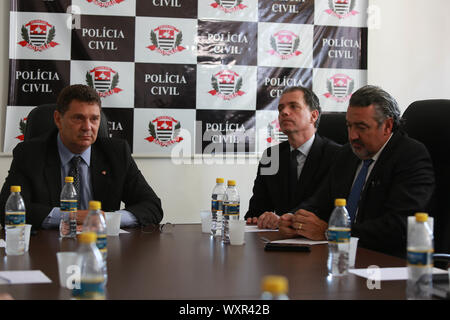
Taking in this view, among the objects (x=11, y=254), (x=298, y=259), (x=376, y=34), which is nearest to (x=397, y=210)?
(x=298, y=259)

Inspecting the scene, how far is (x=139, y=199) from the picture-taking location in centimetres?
273

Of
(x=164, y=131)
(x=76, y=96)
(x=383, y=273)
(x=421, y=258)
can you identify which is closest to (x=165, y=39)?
(x=164, y=131)

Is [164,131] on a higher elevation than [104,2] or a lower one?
lower

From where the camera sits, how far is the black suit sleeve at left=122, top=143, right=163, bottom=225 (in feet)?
8.30

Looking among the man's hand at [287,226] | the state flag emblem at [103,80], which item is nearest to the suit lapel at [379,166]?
the man's hand at [287,226]

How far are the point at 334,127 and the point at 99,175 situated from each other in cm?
143

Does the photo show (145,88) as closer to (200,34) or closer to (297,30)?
(200,34)

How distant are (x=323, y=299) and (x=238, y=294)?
20 cm

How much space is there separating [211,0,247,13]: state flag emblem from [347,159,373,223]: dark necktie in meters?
2.05

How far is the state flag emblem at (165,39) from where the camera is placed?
3.93 metres

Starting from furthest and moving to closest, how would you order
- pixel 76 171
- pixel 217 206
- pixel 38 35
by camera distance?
pixel 38 35 → pixel 76 171 → pixel 217 206

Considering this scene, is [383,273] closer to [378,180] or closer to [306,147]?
[378,180]

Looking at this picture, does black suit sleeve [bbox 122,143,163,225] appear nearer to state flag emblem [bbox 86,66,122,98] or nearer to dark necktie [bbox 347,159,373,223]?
dark necktie [bbox 347,159,373,223]

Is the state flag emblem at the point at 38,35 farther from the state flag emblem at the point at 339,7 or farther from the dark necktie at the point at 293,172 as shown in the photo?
the state flag emblem at the point at 339,7
